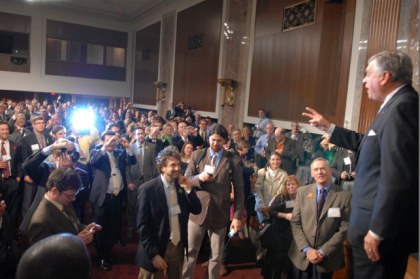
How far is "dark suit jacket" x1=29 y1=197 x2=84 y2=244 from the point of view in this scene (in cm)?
204

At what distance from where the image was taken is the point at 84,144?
16.6 feet

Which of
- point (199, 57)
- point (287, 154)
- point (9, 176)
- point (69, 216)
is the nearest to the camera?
point (69, 216)

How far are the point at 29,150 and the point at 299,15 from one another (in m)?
6.78

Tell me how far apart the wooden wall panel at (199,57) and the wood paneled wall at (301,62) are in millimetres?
2111

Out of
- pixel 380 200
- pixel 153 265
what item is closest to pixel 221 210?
pixel 153 265

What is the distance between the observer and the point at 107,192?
3.80 metres

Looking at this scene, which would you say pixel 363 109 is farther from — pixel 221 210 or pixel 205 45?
pixel 205 45

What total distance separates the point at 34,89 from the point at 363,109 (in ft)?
51.0

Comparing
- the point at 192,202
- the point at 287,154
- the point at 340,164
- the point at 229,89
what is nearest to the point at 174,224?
the point at 192,202

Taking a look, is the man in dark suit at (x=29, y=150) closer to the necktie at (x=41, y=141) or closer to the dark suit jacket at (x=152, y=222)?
the necktie at (x=41, y=141)

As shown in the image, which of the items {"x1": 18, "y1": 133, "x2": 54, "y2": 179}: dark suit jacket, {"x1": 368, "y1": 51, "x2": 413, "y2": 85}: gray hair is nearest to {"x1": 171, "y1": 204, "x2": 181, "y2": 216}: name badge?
{"x1": 368, "y1": 51, "x2": 413, "y2": 85}: gray hair

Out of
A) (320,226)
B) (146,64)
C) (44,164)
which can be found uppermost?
(146,64)

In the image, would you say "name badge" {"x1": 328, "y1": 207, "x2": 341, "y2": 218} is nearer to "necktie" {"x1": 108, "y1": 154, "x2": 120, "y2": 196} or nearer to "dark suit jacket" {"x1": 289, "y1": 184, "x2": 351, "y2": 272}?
"dark suit jacket" {"x1": 289, "y1": 184, "x2": 351, "y2": 272}

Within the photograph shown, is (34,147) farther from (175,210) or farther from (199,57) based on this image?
(199,57)
